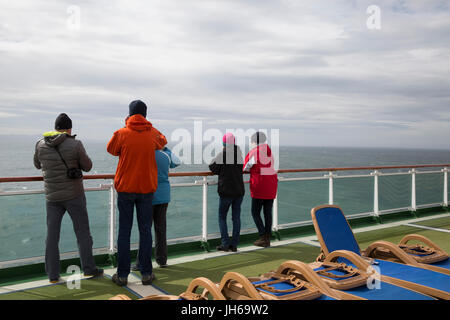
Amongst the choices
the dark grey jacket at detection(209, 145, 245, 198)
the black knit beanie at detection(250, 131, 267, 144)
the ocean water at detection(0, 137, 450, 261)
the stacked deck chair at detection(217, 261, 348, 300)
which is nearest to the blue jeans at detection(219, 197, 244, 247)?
the dark grey jacket at detection(209, 145, 245, 198)

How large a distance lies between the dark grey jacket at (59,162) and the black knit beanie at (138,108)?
676mm

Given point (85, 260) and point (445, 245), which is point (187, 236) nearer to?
point (85, 260)

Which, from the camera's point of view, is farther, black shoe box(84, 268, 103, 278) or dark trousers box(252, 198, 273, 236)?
dark trousers box(252, 198, 273, 236)

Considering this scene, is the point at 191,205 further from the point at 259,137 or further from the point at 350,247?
the point at 350,247

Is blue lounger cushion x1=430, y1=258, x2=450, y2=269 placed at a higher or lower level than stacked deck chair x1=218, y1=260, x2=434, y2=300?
lower

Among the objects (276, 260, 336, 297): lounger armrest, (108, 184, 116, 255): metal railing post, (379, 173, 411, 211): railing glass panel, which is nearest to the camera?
(276, 260, 336, 297): lounger armrest

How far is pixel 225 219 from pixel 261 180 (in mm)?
774

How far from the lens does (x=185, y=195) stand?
5.59 metres

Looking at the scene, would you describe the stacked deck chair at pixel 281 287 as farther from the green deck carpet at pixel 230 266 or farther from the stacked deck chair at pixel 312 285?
the green deck carpet at pixel 230 266

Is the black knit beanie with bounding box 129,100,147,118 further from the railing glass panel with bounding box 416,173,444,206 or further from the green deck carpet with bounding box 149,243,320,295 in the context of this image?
the railing glass panel with bounding box 416,173,444,206

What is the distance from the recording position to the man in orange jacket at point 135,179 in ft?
13.1

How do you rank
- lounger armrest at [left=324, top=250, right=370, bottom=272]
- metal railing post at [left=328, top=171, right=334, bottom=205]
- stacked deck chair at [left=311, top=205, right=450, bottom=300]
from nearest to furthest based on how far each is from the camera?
stacked deck chair at [left=311, top=205, right=450, bottom=300] < lounger armrest at [left=324, top=250, right=370, bottom=272] < metal railing post at [left=328, top=171, right=334, bottom=205]

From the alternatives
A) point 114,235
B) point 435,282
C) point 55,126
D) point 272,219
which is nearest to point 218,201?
point 272,219

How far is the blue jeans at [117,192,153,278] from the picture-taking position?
4.07 m
